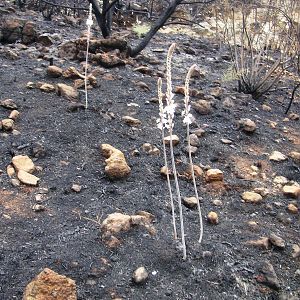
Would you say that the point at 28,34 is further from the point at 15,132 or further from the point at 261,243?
the point at 261,243

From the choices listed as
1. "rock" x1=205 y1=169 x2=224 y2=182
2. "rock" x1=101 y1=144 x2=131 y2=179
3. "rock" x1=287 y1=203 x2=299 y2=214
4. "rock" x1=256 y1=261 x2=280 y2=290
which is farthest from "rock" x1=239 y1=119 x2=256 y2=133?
"rock" x1=256 y1=261 x2=280 y2=290

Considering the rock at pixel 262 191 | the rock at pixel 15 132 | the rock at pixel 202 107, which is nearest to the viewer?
the rock at pixel 262 191

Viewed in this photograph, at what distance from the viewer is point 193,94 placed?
4.54 meters

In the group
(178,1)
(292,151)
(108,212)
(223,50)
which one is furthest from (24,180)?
(223,50)

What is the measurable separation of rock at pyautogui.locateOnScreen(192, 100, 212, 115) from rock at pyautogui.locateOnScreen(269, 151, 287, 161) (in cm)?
78

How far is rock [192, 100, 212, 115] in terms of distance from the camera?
4168 millimetres

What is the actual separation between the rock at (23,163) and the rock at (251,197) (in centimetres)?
135

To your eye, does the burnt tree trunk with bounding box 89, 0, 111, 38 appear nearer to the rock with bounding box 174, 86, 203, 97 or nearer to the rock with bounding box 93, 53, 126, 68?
the rock with bounding box 93, 53, 126, 68

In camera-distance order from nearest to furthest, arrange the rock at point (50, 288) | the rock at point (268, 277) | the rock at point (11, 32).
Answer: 1. the rock at point (50, 288)
2. the rock at point (268, 277)
3. the rock at point (11, 32)

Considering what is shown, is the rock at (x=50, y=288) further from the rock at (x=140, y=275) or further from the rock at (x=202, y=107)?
the rock at (x=202, y=107)

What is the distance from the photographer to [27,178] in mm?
2740

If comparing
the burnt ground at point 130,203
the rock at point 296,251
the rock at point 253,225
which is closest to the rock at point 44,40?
the burnt ground at point 130,203

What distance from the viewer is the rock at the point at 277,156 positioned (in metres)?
3.58

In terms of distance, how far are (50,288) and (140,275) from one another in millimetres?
425
